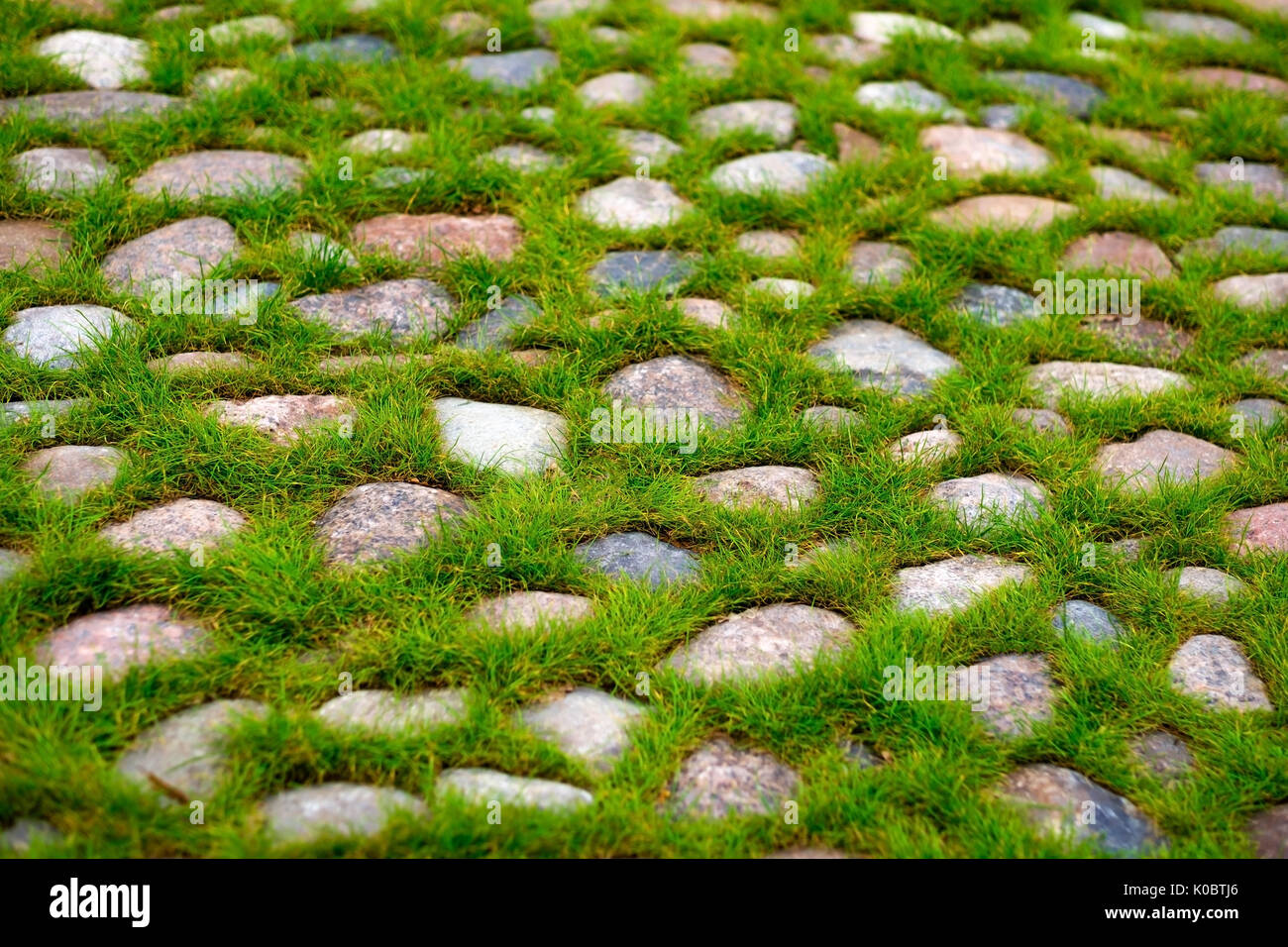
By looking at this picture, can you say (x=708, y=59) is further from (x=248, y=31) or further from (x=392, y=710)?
(x=392, y=710)

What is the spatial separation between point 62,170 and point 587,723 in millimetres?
2654

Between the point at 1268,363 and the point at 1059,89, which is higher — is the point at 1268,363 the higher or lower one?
the lower one

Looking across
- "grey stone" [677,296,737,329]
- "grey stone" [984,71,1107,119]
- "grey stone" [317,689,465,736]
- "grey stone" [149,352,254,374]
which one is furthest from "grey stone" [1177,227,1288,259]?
"grey stone" [149,352,254,374]

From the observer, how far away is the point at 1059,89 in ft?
14.9

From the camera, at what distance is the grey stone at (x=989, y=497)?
2.80 metres

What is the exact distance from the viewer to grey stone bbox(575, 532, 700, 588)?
2.60m

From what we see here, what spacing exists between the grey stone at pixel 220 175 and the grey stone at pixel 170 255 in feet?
0.48

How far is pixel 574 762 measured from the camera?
7.05 ft

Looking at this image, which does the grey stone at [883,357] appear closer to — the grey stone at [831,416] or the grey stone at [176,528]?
the grey stone at [831,416]

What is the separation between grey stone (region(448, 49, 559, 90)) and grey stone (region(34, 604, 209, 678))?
2.57 m

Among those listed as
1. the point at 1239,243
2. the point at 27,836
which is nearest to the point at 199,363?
the point at 27,836

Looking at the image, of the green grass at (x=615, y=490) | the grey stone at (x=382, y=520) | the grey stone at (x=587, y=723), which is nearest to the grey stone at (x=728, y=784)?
the green grass at (x=615, y=490)

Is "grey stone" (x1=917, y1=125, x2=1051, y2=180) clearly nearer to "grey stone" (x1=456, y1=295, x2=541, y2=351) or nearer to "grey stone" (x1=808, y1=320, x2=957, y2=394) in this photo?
"grey stone" (x1=808, y1=320, x2=957, y2=394)

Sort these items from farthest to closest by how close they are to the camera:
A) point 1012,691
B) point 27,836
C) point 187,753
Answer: point 1012,691, point 187,753, point 27,836
